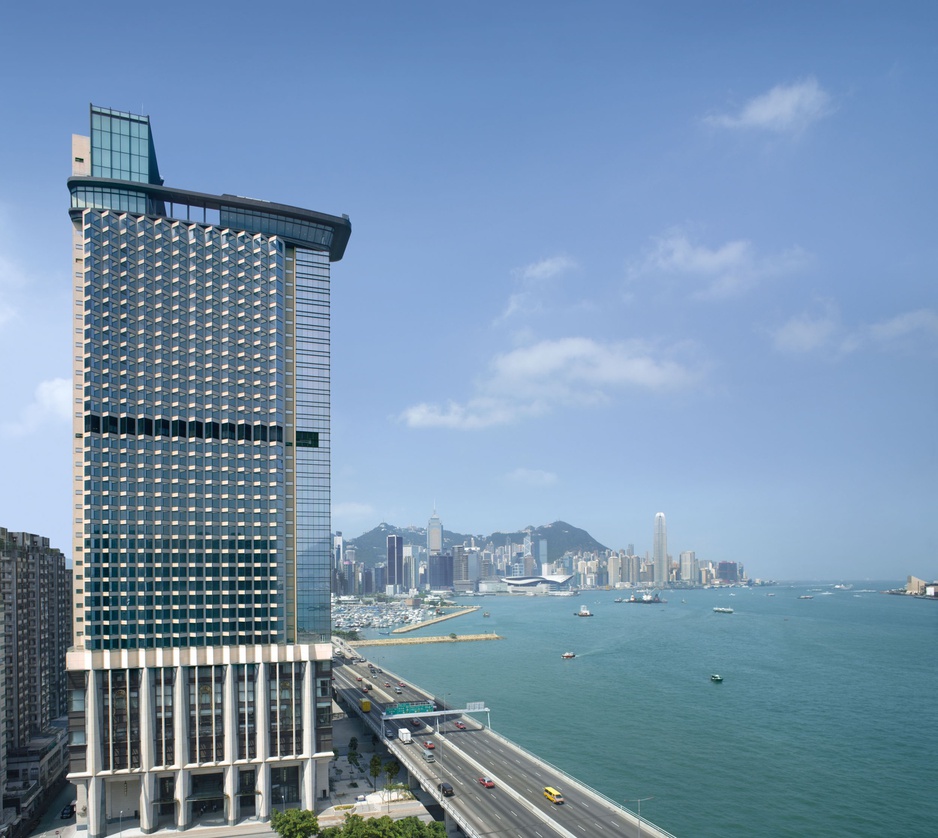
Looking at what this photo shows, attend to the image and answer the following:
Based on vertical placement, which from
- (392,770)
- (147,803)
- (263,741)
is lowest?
(392,770)

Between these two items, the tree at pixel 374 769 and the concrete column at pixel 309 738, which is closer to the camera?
the concrete column at pixel 309 738

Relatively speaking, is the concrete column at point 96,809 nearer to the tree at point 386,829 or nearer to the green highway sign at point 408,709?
the tree at point 386,829

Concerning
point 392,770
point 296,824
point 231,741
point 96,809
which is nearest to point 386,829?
point 296,824

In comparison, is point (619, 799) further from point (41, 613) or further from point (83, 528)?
point (41, 613)

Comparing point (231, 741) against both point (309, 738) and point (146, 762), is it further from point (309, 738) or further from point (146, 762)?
point (146, 762)

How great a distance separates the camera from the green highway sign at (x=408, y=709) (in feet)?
282

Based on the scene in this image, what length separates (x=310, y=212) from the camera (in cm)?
7888

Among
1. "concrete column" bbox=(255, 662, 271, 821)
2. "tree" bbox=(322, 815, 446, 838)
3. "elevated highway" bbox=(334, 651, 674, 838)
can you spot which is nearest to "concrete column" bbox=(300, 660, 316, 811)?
"concrete column" bbox=(255, 662, 271, 821)

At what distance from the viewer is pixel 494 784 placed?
6650 cm

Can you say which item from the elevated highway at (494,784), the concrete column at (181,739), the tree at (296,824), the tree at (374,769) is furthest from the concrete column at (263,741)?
the elevated highway at (494,784)

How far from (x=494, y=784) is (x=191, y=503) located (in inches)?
1457

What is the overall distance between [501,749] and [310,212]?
58.7m

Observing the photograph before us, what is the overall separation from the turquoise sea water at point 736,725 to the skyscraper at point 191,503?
112ft

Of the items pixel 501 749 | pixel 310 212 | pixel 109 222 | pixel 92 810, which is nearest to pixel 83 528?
pixel 92 810
